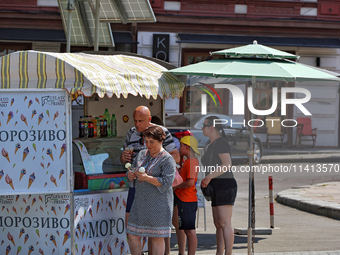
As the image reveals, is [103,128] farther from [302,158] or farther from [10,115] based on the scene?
[302,158]

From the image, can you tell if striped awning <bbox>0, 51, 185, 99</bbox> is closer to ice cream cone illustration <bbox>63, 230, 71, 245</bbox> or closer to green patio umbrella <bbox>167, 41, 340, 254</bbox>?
green patio umbrella <bbox>167, 41, 340, 254</bbox>

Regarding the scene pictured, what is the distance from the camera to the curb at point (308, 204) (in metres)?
9.29

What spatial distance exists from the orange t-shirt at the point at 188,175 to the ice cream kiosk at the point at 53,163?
3.04 feet

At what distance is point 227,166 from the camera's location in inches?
228

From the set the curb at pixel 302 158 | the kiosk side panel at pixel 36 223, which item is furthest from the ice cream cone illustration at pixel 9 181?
the curb at pixel 302 158

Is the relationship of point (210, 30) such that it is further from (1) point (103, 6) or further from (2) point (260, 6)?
(1) point (103, 6)

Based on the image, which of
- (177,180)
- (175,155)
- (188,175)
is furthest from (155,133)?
(188,175)

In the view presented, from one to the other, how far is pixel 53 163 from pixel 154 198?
1343mm

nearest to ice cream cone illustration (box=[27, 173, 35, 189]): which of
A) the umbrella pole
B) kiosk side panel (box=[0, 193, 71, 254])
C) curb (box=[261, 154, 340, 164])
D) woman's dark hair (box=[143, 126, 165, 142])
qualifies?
kiosk side panel (box=[0, 193, 71, 254])

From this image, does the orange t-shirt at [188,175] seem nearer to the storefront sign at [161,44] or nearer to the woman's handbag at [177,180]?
the woman's handbag at [177,180]

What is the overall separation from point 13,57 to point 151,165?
2070 millimetres

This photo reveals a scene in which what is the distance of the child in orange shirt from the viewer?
18.6ft

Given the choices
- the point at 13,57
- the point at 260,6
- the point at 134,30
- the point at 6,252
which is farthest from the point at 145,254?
the point at 260,6

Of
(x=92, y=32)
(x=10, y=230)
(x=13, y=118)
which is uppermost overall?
(x=92, y=32)
